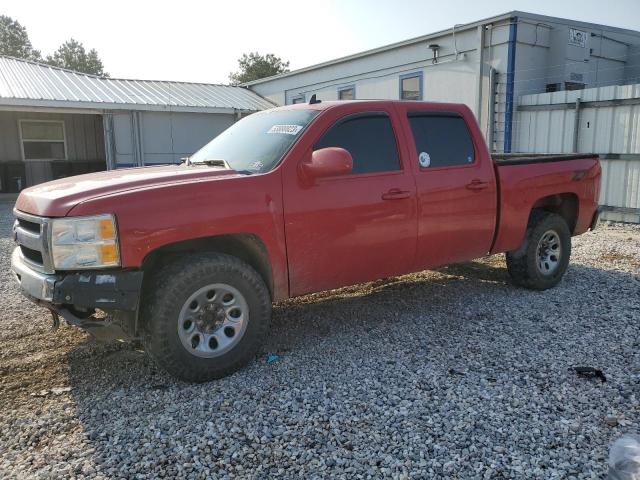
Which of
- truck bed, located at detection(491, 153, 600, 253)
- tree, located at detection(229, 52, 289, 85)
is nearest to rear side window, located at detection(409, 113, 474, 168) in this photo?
truck bed, located at detection(491, 153, 600, 253)

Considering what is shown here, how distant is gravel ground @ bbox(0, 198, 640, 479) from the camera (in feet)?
9.36

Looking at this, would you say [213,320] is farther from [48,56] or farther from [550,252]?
[48,56]

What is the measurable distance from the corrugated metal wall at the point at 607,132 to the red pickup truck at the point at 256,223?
655 cm

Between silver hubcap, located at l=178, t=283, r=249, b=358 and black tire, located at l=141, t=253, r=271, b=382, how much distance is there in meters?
0.03

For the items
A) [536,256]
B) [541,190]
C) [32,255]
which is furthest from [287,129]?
[536,256]

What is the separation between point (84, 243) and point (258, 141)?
5.62 feet

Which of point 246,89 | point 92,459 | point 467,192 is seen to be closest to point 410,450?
point 92,459

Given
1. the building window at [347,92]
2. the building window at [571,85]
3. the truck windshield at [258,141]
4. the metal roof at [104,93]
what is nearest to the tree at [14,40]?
the metal roof at [104,93]

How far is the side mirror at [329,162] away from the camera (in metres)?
3.93

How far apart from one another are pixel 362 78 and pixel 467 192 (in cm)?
1313

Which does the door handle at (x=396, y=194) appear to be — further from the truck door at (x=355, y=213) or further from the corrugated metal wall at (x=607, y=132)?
the corrugated metal wall at (x=607, y=132)

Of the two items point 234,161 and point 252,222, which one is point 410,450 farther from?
point 234,161

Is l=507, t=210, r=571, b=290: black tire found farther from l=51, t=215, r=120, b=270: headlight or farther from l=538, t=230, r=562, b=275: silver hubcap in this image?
l=51, t=215, r=120, b=270: headlight

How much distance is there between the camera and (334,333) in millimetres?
4762
